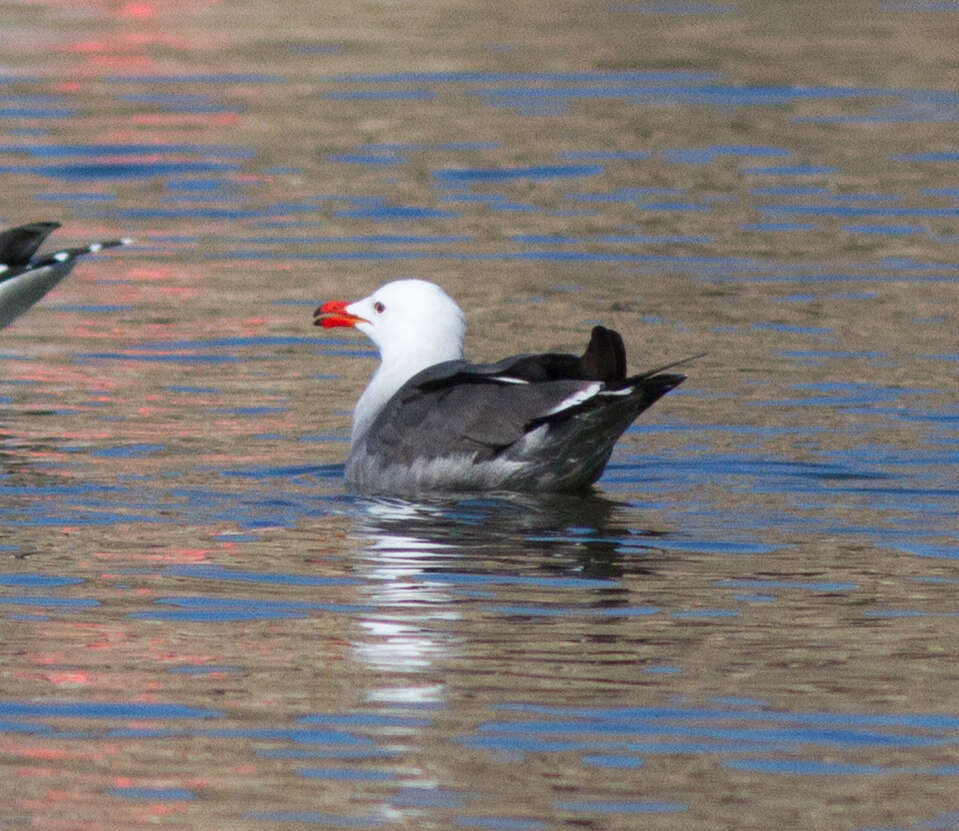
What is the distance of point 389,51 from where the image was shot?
25.6 metres

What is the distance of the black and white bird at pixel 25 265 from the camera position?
44.7 feet

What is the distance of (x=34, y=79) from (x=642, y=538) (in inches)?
649

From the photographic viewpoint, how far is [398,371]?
429 inches

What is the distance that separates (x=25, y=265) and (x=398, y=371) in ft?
12.0

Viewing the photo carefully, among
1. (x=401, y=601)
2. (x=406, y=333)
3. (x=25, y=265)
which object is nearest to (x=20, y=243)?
(x=25, y=265)

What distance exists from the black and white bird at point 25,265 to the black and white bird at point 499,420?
3.52 m

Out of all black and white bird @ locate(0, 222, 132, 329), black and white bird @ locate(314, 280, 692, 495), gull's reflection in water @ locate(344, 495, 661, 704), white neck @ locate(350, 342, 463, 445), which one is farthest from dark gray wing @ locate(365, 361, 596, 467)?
black and white bird @ locate(0, 222, 132, 329)

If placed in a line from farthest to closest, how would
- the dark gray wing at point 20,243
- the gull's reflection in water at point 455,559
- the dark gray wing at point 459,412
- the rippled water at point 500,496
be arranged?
the dark gray wing at point 20,243 → the dark gray wing at point 459,412 → the gull's reflection in water at point 455,559 → the rippled water at point 500,496

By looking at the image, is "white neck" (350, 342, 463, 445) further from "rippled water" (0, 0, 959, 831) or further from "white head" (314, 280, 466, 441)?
"rippled water" (0, 0, 959, 831)

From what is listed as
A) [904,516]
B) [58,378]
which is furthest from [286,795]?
[58,378]

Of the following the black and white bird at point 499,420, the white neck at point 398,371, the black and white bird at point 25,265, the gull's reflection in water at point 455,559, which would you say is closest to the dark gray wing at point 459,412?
the black and white bird at point 499,420

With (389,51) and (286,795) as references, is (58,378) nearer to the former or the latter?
(286,795)

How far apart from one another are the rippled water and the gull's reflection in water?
3 cm

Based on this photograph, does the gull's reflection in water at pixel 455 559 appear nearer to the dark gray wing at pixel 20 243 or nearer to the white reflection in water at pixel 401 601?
the white reflection in water at pixel 401 601
